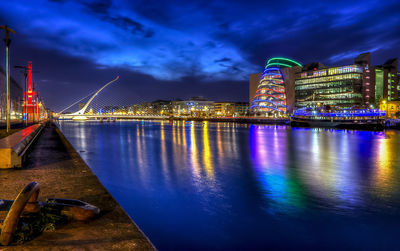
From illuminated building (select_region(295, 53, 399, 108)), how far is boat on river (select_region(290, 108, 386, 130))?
880 inches

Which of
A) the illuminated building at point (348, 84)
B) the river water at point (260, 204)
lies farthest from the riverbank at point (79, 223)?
the illuminated building at point (348, 84)

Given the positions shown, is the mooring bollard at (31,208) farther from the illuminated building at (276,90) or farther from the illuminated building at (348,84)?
the illuminated building at (276,90)

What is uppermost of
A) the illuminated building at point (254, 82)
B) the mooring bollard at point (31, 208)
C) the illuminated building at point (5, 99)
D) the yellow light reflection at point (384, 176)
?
the illuminated building at point (254, 82)

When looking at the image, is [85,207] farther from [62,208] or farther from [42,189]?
[42,189]

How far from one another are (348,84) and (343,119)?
1505 inches

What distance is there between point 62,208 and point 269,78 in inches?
5477

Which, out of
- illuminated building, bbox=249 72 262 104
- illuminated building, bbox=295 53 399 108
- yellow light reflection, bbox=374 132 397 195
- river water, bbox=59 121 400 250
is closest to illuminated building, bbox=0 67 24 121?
river water, bbox=59 121 400 250

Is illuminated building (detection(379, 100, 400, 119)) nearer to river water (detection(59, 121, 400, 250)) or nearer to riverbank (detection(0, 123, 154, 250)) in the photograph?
river water (detection(59, 121, 400, 250))

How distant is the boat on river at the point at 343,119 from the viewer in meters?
68.0

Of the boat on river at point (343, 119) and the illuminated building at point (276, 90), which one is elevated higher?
the illuminated building at point (276, 90)

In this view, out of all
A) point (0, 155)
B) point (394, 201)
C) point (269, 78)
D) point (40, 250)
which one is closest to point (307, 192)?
point (394, 201)

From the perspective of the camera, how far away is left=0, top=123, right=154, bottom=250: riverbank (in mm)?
4281

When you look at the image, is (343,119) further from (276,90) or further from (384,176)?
(384,176)

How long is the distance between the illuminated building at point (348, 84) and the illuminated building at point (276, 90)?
200 inches
